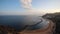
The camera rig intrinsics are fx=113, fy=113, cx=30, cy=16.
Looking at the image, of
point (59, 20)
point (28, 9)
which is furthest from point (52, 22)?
point (28, 9)

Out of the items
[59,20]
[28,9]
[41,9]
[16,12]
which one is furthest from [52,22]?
[16,12]

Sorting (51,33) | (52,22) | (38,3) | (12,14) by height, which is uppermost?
(38,3)

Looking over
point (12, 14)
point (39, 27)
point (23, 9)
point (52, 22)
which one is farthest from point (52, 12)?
point (12, 14)

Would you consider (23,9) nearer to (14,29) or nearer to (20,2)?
(20,2)

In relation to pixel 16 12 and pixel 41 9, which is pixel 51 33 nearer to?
pixel 41 9

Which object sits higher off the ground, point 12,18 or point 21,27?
point 12,18

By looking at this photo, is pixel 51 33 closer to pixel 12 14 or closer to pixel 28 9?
pixel 28 9

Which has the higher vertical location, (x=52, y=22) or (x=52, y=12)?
(x=52, y=12)
